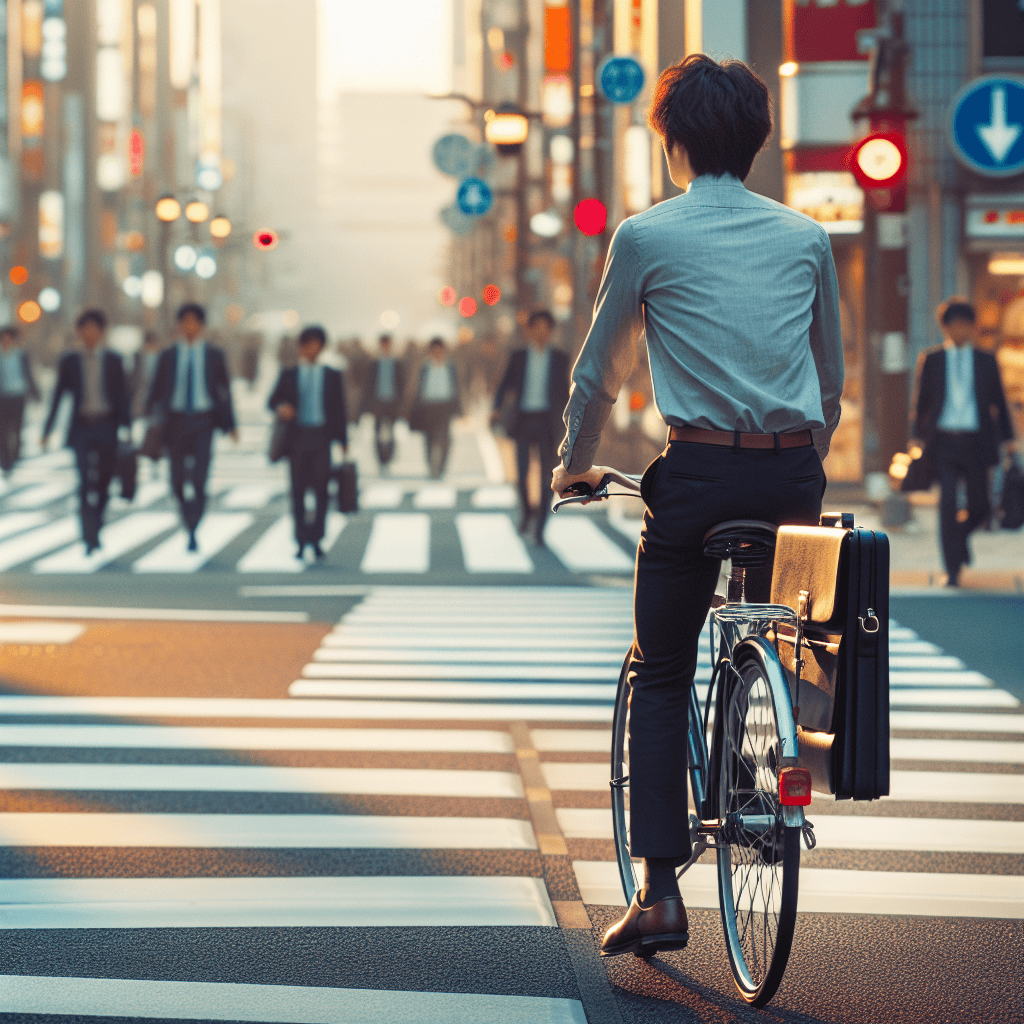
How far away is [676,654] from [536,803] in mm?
1948

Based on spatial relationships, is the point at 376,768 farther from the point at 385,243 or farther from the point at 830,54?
the point at 385,243

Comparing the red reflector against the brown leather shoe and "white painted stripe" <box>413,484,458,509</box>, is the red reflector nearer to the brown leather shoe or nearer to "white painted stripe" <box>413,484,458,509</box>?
the brown leather shoe

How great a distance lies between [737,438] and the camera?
3.48m

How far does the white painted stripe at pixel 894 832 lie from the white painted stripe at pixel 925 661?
3044 mm

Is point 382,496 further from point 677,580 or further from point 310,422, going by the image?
point 677,580

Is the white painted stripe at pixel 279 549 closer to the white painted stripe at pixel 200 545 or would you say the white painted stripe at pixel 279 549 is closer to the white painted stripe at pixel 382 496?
the white painted stripe at pixel 200 545

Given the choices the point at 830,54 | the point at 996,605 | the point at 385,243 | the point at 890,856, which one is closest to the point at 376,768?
the point at 890,856

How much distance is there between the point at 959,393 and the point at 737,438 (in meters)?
8.10

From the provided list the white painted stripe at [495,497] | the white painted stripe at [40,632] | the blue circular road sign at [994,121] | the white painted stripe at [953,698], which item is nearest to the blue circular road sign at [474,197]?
the white painted stripe at [495,497]

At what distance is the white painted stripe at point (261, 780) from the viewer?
221 inches

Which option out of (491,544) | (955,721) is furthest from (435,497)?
(955,721)

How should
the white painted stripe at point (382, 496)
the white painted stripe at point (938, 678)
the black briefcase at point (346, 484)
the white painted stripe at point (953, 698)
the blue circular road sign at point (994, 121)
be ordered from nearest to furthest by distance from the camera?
the white painted stripe at point (953, 698), the white painted stripe at point (938, 678), the blue circular road sign at point (994, 121), the black briefcase at point (346, 484), the white painted stripe at point (382, 496)

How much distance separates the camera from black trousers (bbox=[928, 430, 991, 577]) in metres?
11.2

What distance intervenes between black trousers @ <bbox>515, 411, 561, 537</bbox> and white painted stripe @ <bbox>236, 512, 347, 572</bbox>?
5.66ft
